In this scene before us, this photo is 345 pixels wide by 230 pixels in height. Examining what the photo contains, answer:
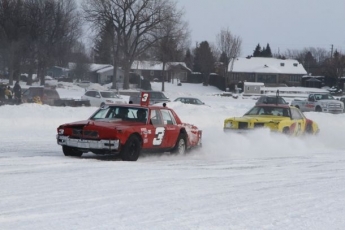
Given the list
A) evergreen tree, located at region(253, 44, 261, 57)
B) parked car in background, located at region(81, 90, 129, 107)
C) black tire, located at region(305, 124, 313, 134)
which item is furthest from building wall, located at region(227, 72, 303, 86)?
black tire, located at region(305, 124, 313, 134)

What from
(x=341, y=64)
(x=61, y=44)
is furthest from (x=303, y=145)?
(x=341, y=64)

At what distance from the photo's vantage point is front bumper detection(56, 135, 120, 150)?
45.6 feet

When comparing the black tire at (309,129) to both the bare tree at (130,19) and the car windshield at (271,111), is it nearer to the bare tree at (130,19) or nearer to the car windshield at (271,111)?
the car windshield at (271,111)

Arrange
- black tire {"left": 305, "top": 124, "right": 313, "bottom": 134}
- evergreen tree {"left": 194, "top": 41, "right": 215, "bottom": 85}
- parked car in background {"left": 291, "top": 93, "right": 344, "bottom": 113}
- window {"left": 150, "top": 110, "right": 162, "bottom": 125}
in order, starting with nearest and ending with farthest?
window {"left": 150, "top": 110, "right": 162, "bottom": 125} → black tire {"left": 305, "top": 124, "right": 313, "bottom": 134} → parked car in background {"left": 291, "top": 93, "right": 344, "bottom": 113} → evergreen tree {"left": 194, "top": 41, "right": 215, "bottom": 85}

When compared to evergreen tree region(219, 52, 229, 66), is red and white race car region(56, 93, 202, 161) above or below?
below

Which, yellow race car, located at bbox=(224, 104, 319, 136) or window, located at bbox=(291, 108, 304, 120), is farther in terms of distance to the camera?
window, located at bbox=(291, 108, 304, 120)

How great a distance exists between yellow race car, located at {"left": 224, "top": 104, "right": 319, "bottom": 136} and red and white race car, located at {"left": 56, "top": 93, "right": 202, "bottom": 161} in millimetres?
3207

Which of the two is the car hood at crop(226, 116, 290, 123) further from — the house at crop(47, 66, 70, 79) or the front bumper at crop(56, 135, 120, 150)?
the house at crop(47, 66, 70, 79)

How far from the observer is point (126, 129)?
14.2 metres

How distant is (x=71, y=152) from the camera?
1498cm

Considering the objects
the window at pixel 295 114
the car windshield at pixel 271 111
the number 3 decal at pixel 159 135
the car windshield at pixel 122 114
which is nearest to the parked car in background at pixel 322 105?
the window at pixel 295 114

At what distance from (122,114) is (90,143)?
5.48ft

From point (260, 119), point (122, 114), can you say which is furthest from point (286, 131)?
point (122, 114)

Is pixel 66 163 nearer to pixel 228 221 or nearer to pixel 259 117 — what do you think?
pixel 228 221
